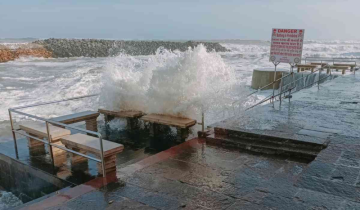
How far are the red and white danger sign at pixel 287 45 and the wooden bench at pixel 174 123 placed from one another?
396cm

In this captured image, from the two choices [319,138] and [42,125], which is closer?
[319,138]

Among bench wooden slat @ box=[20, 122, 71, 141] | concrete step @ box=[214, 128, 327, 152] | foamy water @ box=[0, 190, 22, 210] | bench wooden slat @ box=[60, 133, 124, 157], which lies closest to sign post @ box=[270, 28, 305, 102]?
concrete step @ box=[214, 128, 327, 152]

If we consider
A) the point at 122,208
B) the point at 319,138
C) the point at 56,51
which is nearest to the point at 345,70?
the point at 319,138

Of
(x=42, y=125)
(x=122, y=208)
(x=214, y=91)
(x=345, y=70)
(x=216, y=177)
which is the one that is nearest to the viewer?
(x=122, y=208)

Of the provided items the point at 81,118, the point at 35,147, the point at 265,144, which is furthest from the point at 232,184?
the point at 81,118

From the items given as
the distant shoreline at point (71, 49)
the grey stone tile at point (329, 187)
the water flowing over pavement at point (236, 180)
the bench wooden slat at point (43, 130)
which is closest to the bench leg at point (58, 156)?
the bench wooden slat at point (43, 130)

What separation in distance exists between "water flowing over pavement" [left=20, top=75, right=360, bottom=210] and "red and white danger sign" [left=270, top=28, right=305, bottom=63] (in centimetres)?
Result: 298

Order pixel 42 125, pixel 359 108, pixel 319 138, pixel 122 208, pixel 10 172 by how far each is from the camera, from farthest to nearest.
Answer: pixel 359 108 → pixel 42 125 → pixel 10 172 → pixel 319 138 → pixel 122 208

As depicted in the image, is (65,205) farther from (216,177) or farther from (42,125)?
(42,125)

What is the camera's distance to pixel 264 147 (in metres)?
5.51

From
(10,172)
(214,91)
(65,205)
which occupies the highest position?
(214,91)

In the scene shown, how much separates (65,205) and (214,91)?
4.25 m

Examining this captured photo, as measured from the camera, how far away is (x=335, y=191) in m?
3.73

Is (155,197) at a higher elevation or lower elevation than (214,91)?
lower
